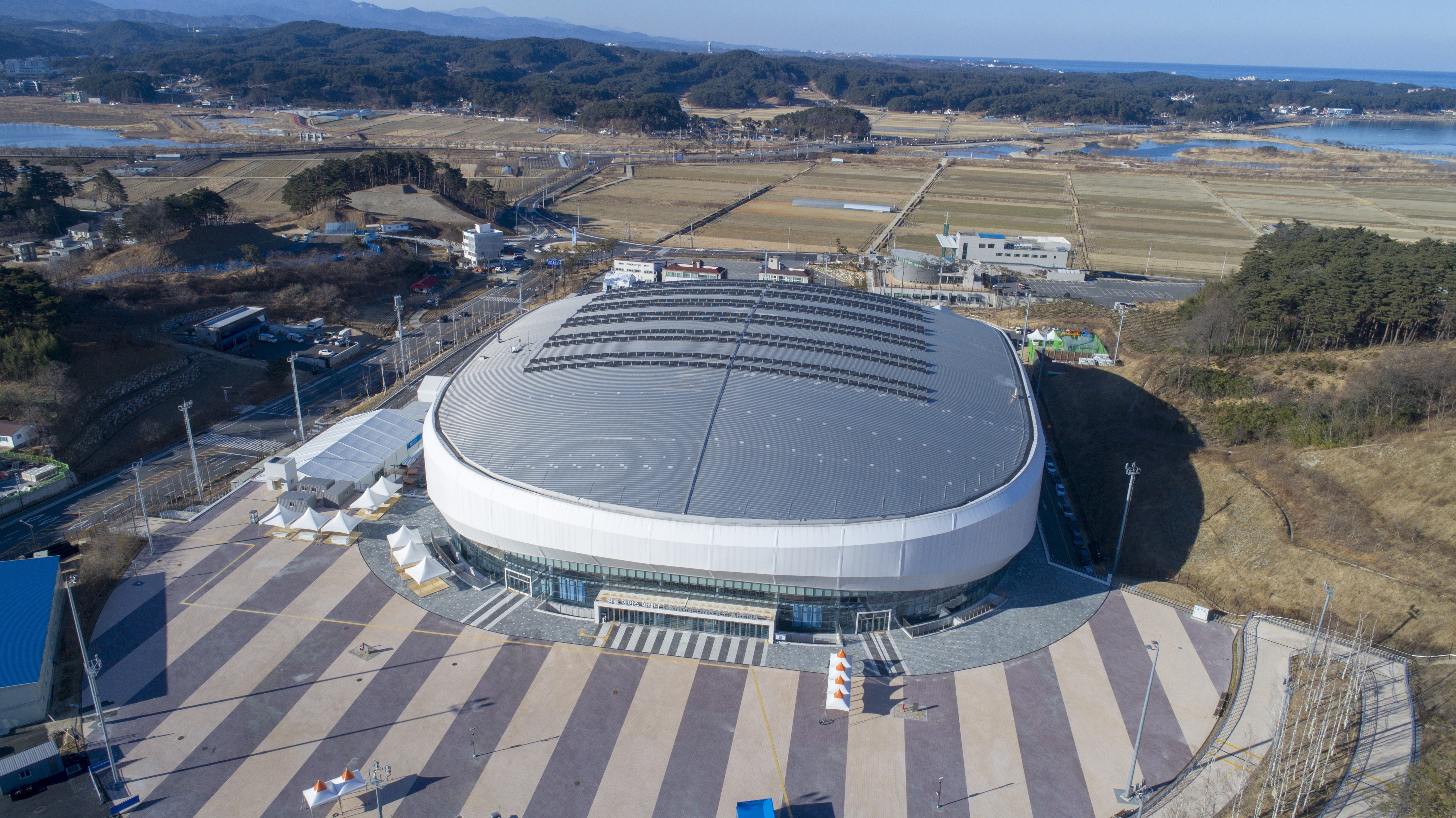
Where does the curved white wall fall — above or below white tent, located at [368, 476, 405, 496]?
above

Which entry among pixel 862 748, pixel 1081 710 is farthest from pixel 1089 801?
pixel 862 748

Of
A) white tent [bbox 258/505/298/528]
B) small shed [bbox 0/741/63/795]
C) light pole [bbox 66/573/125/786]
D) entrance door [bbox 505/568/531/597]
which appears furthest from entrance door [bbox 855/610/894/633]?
white tent [bbox 258/505/298/528]

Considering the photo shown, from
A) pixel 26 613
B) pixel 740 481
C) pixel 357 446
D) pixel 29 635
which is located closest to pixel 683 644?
pixel 740 481

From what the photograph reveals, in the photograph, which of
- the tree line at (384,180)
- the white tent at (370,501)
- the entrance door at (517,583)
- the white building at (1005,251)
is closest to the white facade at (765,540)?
the entrance door at (517,583)

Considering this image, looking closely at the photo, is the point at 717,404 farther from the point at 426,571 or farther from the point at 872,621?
the point at 426,571

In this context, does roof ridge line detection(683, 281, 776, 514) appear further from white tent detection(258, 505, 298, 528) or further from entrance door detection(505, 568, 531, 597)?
white tent detection(258, 505, 298, 528)
